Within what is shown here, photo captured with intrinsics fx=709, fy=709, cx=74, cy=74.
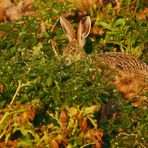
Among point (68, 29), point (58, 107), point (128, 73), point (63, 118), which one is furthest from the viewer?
point (68, 29)

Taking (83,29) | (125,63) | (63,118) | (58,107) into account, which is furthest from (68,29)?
(63,118)

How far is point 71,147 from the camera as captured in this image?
5.11 meters

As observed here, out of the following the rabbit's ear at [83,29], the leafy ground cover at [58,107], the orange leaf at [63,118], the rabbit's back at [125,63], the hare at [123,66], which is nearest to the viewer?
the leafy ground cover at [58,107]

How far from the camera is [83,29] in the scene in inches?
324

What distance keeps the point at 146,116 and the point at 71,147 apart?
1.05 meters

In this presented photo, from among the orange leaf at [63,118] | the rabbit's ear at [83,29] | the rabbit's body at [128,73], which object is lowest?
the rabbit's body at [128,73]

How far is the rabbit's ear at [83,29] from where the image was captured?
26.7ft

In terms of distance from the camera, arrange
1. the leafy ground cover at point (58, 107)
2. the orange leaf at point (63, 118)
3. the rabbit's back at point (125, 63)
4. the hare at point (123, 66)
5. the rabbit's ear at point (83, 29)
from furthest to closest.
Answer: the rabbit's ear at point (83, 29) < the rabbit's back at point (125, 63) < the hare at point (123, 66) < the orange leaf at point (63, 118) < the leafy ground cover at point (58, 107)

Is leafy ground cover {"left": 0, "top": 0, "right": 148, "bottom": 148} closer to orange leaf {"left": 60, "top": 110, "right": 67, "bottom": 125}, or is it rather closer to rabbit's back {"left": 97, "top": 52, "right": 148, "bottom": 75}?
orange leaf {"left": 60, "top": 110, "right": 67, "bottom": 125}

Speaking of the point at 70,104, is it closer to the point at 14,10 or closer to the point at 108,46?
the point at 108,46

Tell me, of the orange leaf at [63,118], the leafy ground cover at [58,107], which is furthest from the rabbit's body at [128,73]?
the orange leaf at [63,118]

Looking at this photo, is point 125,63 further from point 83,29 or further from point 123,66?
point 83,29

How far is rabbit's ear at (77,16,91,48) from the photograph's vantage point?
321 inches

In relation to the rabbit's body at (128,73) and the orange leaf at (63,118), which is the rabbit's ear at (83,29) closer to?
the rabbit's body at (128,73)
